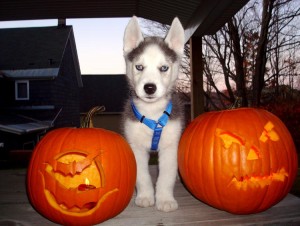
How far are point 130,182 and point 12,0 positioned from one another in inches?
144

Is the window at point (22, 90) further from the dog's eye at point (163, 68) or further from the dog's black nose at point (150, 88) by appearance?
the dog's black nose at point (150, 88)

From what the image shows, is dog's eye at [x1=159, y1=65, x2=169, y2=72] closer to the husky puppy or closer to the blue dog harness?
the husky puppy

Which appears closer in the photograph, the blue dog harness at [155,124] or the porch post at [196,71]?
the blue dog harness at [155,124]

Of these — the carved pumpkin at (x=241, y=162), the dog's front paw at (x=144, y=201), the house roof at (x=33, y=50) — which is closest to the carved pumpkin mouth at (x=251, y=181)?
the carved pumpkin at (x=241, y=162)

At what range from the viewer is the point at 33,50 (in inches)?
512

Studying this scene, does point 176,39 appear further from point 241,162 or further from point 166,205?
point 166,205

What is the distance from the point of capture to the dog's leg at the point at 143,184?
1711 millimetres

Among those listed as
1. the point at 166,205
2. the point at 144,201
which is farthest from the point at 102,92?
the point at 166,205

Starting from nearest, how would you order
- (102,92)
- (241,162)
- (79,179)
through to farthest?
(79,179) → (241,162) → (102,92)

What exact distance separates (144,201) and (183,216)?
282mm

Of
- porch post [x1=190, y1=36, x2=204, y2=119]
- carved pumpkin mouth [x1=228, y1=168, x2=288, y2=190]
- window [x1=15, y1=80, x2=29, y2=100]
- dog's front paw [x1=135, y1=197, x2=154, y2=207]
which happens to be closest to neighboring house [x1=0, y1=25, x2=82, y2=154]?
window [x1=15, y1=80, x2=29, y2=100]

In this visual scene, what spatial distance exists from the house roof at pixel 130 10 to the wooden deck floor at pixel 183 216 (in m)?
2.76

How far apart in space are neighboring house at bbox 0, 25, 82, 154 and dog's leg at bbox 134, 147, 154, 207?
880 centimetres

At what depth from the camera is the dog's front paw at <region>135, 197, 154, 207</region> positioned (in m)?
1.69
